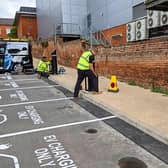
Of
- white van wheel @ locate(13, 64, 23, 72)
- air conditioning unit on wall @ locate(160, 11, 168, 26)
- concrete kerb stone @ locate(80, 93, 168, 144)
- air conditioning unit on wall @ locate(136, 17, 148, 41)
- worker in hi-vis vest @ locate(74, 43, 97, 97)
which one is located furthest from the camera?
white van wheel @ locate(13, 64, 23, 72)

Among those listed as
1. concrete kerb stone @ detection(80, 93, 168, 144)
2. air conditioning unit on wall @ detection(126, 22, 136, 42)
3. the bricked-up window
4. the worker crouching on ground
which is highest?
the bricked-up window

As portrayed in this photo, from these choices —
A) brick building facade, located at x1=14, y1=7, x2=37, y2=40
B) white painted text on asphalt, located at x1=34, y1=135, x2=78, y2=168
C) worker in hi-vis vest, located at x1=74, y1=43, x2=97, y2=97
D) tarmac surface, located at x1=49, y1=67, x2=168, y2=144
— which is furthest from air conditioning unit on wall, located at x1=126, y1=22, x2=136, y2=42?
brick building facade, located at x1=14, y1=7, x2=37, y2=40

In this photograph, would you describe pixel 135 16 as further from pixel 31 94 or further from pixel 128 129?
pixel 128 129

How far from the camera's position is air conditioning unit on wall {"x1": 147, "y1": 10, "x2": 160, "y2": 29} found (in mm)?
12809

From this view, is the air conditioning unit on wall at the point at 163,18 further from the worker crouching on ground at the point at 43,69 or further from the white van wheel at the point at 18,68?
the white van wheel at the point at 18,68

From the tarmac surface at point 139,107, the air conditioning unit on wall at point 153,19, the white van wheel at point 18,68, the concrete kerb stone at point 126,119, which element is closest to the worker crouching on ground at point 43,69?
the white van wheel at point 18,68

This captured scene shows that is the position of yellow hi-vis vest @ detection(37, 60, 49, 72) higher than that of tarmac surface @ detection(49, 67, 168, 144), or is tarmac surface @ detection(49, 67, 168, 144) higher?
yellow hi-vis vest @ detection(37, 60, 49, 72)

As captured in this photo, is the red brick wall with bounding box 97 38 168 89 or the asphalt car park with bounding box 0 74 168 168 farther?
the red brick wall with bounding box 97 38 168 89

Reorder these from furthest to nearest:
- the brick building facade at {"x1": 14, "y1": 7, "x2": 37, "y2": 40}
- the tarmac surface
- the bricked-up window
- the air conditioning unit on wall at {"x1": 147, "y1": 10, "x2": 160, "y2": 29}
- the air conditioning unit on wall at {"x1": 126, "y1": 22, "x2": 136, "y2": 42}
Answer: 1. the brick building facade at {"x1": 14, "y1": 7, "x2": 37, "y2": 40}
2. the bricked-up window
3. the air conditioning unit on wall at {"x1": 126, "y1": 22, "x2": 136, "y2": 42}
4. the air conditioning unit on wall at {"x1": 147, "y1": 10, "x2": 160, "y2": 29}
5. the tarmac surface

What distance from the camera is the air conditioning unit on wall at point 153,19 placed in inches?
504

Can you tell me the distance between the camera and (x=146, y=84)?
9.98 meters

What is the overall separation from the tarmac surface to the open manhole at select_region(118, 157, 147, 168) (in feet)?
3.10

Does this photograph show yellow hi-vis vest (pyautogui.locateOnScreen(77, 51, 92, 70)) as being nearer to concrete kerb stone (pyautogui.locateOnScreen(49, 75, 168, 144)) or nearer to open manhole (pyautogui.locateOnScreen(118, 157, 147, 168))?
concrete kerb stone (pyautogui.locateOnScreen(49, 75, 168, 144))

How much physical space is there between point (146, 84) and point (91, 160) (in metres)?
6.62
